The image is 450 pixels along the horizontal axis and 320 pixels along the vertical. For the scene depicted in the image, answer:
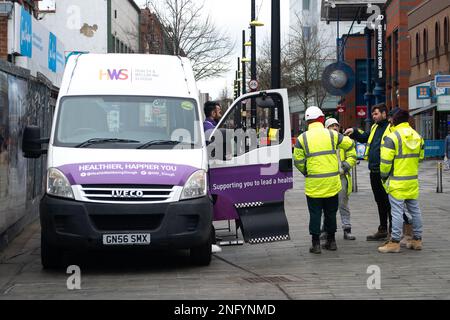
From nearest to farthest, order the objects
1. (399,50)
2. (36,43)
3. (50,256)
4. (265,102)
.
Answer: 1. (50,256)
2. (265,102)
3. (36,43)
4. (399,50)

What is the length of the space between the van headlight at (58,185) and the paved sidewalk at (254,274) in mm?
926

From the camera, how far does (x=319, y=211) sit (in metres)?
10.3

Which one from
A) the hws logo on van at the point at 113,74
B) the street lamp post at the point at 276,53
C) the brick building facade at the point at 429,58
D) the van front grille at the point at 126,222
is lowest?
the van front grille at the point at 126,222

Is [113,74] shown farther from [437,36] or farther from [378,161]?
[437,36]

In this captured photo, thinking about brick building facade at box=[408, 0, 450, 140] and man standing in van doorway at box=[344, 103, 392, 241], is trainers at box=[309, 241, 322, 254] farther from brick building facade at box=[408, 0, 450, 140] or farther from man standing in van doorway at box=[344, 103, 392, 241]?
brick building facade at box=[408, 0, 450, 140]

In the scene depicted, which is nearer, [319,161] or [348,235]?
[319,161]

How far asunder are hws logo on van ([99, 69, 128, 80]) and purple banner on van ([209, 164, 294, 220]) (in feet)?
5.36

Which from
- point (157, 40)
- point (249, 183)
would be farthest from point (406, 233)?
point (157, 40)

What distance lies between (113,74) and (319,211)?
10.2 ft

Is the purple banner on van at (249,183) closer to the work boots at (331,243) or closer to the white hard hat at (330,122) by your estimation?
the work boots at (331,243)

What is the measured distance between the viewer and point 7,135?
1129 cm

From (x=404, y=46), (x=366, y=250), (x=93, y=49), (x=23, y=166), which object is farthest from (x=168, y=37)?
(x=366, y=250)

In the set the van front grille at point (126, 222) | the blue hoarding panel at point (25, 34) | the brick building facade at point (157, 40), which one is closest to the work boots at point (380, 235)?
the van front grille at point (126, 222)

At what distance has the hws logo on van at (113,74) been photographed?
33.8 ft
